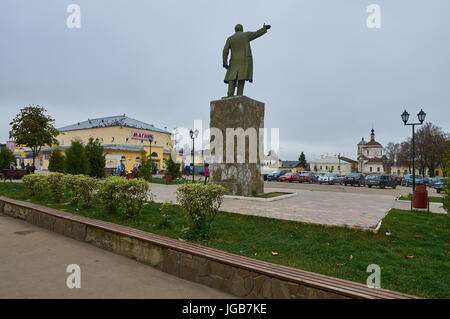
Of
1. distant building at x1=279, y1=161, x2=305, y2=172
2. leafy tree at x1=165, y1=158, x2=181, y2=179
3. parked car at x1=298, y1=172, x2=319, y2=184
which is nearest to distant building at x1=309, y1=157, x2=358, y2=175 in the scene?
distant building at x1=279, y1=161, x2=305, y2=172

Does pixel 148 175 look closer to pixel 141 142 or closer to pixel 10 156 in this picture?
pixel 10 156

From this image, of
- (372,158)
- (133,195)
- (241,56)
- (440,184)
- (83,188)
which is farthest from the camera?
(372,158)

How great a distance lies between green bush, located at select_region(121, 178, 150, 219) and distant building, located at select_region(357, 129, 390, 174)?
89439 millimetres

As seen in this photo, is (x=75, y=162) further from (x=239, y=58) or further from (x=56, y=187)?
(x=239, y=58)

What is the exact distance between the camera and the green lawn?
143 inches

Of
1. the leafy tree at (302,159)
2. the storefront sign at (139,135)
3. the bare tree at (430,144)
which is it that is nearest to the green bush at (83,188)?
the storefront sign at (139,135)

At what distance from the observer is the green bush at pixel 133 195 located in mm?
6495

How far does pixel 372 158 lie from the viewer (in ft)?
292

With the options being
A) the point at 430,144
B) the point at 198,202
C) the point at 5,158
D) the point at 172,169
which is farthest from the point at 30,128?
the point at 430,144

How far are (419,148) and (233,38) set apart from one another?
43.7 meters

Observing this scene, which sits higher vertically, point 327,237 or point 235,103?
point 235,103

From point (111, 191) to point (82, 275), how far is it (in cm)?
326
